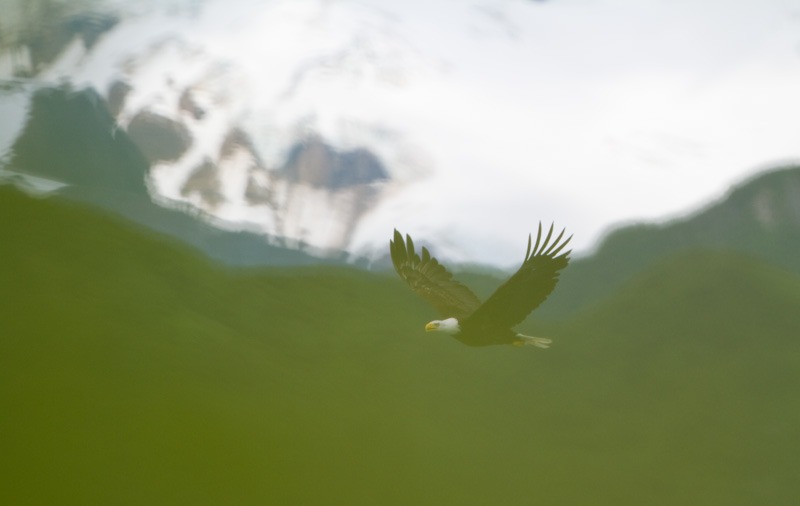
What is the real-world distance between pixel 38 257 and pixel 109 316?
1.64 ft

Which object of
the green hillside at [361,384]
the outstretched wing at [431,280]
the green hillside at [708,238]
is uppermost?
the green hillside at [708,238]

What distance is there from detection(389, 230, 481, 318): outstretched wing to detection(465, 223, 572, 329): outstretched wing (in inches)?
A: 8.3

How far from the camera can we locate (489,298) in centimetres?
237

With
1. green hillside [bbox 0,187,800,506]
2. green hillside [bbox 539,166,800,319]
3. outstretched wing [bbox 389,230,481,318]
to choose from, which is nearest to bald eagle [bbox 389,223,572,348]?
outstretched wing [bbox 389,230,481,318]

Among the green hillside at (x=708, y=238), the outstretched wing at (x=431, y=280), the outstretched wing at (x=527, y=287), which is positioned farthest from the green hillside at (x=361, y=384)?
the outstretched wing at (x=527, y=287)

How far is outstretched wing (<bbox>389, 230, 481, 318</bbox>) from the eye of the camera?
2.67m

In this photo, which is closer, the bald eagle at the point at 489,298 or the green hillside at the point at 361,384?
the bald eagle at the point at 489,298

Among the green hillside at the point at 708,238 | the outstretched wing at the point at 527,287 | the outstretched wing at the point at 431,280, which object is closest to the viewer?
the outstretched wing at the point at 527,287

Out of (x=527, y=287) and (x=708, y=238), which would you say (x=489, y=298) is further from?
(x=708, y=238)

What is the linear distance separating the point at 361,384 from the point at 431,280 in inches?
43.1

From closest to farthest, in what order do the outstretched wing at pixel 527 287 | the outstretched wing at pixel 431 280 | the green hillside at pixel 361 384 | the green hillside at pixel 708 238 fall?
1. the outstretched wing at pixel 527 287
2. the outstretched wing at pixel 431 280
3. the green hillside at pixel 361 384
4. the green hillside at pixel 708 238

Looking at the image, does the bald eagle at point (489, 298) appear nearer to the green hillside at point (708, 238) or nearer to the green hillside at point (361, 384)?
the green hillside at point (361, 384)

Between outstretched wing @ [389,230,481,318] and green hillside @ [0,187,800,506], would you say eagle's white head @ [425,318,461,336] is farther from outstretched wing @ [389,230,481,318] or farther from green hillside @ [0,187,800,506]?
green hillside @ [0,187,800,506]

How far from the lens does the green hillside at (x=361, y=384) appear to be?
10.6ft
